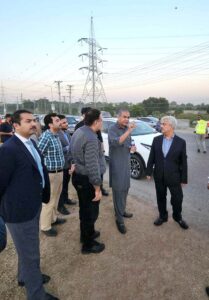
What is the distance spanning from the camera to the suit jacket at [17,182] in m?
2.24

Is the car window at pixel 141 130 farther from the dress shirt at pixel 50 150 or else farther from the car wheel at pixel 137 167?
the dress shirt at pixel 50 150

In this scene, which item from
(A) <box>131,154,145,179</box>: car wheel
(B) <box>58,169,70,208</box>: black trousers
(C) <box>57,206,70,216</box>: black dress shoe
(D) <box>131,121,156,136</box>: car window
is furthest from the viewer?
(D) <box>131,121,156,136</box>: car window

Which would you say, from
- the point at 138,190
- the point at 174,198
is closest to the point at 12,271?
the point at 174,198

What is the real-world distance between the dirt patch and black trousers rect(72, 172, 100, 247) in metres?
0.31

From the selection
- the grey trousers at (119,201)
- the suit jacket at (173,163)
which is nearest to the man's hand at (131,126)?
the suit jacket at (173,163)

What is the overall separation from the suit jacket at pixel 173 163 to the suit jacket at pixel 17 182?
236 cm

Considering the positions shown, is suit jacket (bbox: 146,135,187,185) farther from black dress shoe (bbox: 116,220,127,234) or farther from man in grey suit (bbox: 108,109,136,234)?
black dress shoe (bbox: 116,220,127,234)

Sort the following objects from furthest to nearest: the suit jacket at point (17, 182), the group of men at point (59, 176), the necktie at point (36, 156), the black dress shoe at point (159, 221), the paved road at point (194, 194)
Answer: the paved road at point (194, 194)
the black dress shoe at point (159, 221)
the necktie at point (36, 156)
the group of men at point (59, 176)
the suit jacket at point (17, 182)

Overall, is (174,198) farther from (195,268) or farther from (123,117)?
(123,117)

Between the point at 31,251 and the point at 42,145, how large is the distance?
1719 millimetres

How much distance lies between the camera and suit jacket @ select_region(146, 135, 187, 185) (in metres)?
4.07

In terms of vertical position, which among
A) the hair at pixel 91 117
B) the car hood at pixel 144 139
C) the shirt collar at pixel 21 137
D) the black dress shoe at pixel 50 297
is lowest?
the black dress shoe at pixel 50 297

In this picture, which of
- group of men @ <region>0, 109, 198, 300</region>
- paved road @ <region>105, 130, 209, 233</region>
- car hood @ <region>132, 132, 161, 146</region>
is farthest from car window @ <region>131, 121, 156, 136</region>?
group of men @ <region>0, 109, 198, 300</region>

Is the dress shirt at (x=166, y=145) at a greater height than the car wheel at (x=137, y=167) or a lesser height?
greater
